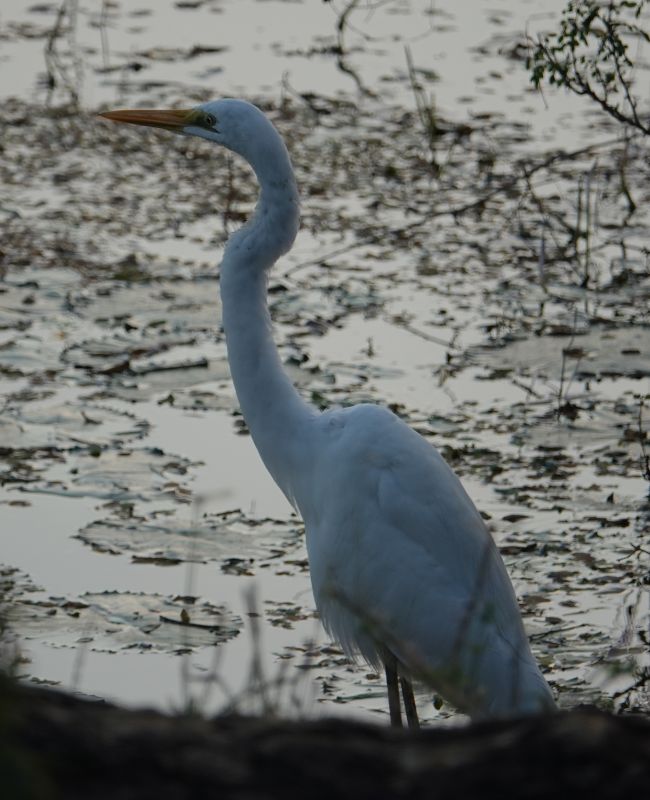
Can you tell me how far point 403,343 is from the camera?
711 centimetres

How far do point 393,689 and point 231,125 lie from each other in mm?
1560

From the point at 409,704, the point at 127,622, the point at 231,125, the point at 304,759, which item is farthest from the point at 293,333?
the point at 304,759

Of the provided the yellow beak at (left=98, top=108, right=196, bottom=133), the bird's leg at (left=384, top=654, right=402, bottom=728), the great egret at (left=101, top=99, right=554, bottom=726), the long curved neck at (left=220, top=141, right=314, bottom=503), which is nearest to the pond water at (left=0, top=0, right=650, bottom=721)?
the bird's leg at (left=384, top=654, right=402, bottom=728)

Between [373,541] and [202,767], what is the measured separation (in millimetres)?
2200

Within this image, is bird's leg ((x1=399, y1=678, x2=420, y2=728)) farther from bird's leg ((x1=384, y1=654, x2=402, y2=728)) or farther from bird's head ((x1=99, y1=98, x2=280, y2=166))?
bird's head ((x1=99, y1=98, x2=280, y2=166))

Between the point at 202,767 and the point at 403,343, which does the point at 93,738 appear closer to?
the point at 202,767

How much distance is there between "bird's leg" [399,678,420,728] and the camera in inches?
157

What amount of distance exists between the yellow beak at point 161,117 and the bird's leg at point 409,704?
5.47ft

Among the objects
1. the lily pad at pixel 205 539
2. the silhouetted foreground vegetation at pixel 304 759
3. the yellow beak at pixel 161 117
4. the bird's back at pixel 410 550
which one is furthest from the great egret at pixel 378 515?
the silhouetted foreground vegetation at pixel 304 759

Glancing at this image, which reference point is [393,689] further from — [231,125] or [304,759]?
[304,759]

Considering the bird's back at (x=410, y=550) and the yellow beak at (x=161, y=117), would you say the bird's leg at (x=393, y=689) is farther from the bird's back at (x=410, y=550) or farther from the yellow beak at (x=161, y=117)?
the yellow beak at (x=161, y=117)

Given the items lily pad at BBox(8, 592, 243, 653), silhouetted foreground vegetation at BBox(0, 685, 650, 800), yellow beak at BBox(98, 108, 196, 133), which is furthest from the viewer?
lily pad at BBox(8, 592, 243, 653)

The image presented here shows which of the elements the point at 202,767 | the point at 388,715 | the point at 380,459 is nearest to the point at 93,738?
the point at 202,767

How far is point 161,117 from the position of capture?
14.7ft
